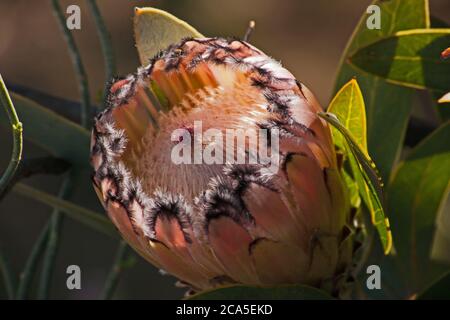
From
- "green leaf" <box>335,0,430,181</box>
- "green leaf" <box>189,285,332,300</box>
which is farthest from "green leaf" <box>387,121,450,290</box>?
"green leaf" <box>189,285,332,300</box>

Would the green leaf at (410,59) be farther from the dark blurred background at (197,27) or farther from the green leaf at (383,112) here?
the dark blurred background at (197,27)

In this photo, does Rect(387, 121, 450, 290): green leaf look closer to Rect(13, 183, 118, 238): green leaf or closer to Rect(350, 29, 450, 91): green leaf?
Rect(350, 29, 450, 91): green leaf

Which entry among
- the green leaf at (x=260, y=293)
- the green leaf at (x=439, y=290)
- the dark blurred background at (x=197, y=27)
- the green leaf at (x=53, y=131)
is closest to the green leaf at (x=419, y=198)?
the green leaf at (x=439, y=290)

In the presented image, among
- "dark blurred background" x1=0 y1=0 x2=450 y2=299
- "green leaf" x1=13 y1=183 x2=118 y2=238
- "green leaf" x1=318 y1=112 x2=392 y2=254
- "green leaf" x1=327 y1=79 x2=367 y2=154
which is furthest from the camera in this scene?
"dark blurred background" x1=0 y1=0 x2=450 y2=299

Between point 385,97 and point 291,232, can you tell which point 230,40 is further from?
point 385,97
